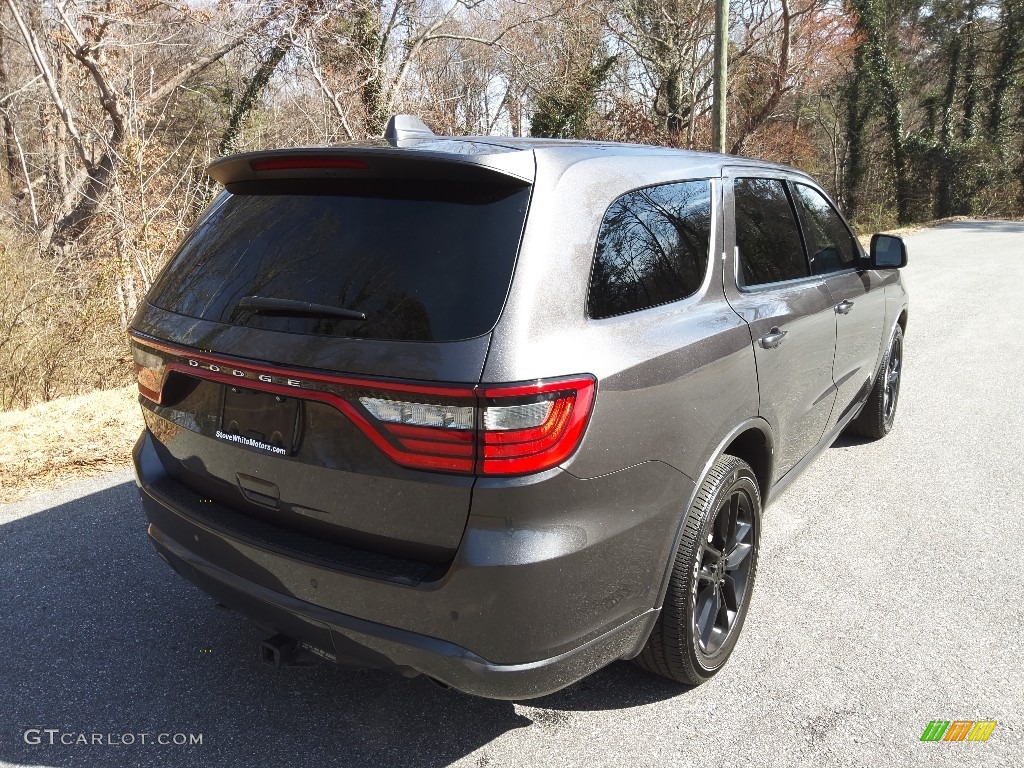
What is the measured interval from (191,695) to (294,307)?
146 centimetres

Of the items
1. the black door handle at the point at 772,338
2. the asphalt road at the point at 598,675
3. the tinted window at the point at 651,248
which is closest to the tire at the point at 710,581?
the asphalt road at the point at 598,675

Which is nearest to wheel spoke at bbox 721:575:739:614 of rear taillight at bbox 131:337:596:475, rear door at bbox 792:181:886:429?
rear taillight at bbox 131:337:596:475

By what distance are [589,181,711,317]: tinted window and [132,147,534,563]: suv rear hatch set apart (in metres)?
0.33

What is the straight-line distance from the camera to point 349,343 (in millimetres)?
2002

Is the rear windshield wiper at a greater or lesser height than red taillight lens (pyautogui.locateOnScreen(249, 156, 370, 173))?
lesser

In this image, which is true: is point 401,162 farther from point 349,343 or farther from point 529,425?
point 529,425

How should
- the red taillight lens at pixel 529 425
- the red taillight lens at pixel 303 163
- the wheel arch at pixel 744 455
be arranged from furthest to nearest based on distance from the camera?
1. the wheel arch at pixel 744 455
2. the red taillight lens at pixel 303 163
3. the red taillight lens at pixel 529 425

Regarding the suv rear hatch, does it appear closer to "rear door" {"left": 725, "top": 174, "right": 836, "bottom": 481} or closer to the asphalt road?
the asphalt road

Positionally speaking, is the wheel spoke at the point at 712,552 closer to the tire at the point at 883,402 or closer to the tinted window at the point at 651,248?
the tinted window at the point at 651,248

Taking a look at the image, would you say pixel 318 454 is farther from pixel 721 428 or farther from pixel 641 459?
pixel 721 428

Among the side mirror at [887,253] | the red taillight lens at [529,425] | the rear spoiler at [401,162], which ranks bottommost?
the red taillight lens at [529,425]

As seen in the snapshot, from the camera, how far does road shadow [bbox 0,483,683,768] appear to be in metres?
2.38

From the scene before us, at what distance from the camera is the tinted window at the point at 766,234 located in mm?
3039

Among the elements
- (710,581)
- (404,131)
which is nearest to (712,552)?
(710,581)
